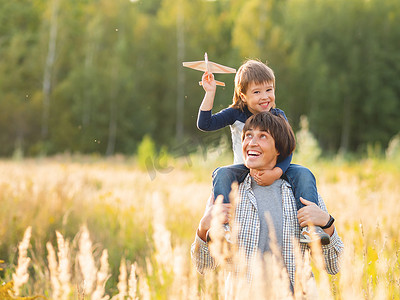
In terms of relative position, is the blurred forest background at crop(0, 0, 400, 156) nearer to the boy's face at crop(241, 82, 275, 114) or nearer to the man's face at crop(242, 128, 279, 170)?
the boy's face at crop(241, 82, 275, 114)

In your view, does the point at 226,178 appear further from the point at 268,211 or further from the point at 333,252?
the point at 333,252

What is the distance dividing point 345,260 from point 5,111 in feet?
72.3

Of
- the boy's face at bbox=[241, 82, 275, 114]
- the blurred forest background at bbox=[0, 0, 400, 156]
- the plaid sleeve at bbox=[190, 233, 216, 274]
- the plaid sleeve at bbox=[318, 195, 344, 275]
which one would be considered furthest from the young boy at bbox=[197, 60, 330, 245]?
the blurred forest background at bbox=[0, 0, 400, 156]

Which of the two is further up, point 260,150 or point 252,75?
point 252,75

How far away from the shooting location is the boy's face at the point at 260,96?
83.8 inches

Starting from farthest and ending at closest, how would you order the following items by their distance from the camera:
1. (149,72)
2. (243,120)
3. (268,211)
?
(149,72) < (243,120) < (268,211)

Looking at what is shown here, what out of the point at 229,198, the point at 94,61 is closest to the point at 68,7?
the point at 94,61

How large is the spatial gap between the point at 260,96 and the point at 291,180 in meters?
0.46

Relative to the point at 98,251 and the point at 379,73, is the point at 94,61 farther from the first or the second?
the point at 98,251

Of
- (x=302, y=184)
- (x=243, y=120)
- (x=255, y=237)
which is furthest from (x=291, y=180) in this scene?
(x=243, y=120)

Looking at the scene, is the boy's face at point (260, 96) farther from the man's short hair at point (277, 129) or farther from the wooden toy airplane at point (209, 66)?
the man's short hair at point (277, 129)

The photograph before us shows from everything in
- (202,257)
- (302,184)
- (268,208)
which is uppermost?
(302,184)

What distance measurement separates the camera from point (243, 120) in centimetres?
229

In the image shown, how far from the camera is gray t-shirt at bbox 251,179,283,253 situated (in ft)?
5.97
